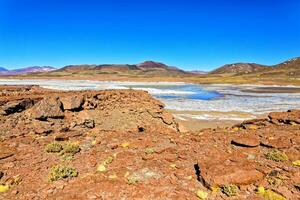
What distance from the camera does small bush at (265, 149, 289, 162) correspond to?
28.1ft

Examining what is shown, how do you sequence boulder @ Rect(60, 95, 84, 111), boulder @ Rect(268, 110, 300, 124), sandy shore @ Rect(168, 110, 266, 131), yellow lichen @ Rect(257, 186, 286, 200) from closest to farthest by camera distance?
yellow lichen @ Rect(257, 186, 286, 200) < boulder @ Rect(268, 110, 300, 124) < boulder @ Rect(60, 95, 84, 111) < sandy shore @ Rect(168, 110, 266, 131)

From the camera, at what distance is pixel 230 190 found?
6.91 m

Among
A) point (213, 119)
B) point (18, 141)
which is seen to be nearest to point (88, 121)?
point (18, 141)

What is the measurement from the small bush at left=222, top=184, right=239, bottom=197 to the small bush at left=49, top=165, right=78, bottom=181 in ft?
11.6

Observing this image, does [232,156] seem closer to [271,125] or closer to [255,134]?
[255,134]

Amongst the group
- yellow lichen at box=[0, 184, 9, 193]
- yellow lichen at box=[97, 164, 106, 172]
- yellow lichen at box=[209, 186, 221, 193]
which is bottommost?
yellow lichen at box=[0, 184, 9, 193]

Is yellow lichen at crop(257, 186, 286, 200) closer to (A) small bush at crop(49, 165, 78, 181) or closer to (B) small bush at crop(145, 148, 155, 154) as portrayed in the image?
(B) small bush at crop(145, 148, 155, 154)

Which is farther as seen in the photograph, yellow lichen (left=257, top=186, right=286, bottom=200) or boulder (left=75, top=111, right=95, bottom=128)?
boulder (left=75, top=111, right=95, bottom=128)

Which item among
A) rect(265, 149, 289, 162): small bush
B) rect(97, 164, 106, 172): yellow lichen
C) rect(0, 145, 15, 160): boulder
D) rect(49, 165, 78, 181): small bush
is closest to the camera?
rect(49, 165, 78, 181): small bush

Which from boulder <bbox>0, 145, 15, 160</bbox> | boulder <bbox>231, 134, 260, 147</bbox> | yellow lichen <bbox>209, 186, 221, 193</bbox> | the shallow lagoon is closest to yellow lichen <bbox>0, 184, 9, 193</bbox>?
boulder <bbox>0, 145, 15, 160</bbox>

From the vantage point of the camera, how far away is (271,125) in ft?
41.4

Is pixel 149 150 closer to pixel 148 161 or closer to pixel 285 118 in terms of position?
pixel 148 161

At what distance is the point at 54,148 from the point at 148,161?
2.79 metres

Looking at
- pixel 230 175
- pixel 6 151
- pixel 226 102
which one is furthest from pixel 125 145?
pixel 226 102
